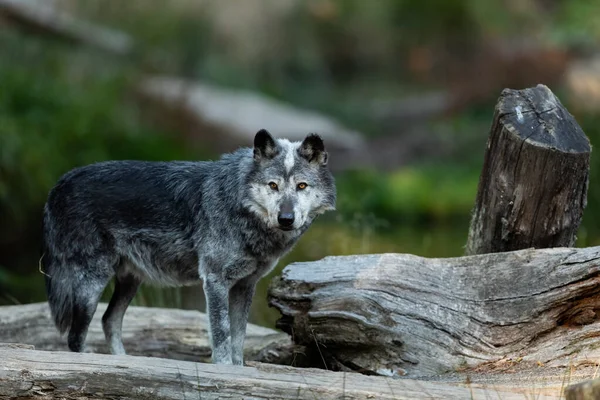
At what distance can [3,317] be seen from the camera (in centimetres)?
702

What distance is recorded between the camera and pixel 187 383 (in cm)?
477

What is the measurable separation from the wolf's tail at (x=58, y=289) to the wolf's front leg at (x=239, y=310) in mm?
1088

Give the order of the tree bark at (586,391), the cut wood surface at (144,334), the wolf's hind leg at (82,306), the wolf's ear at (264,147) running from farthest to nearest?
the cut wood surface at (144,334), the wolf's hind leg at (82,306), the wolf's ear at (264,147), the tree bark at (586,391)

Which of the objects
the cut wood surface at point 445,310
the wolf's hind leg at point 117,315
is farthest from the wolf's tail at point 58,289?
the cut wood surface at point 445,310

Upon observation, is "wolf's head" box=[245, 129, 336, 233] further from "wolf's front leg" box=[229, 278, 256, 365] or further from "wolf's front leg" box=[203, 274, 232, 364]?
"wolf's front leg" box=[229, 278, 256, 365]

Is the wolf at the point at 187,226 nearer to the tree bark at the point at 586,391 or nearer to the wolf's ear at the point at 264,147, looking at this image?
the wolf's ear at the point at 264,147

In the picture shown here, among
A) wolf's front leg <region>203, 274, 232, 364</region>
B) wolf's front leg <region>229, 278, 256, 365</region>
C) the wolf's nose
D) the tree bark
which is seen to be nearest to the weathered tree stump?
the wolf's nose

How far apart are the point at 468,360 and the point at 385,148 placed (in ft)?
40.5

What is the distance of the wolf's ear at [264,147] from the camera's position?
6.00m

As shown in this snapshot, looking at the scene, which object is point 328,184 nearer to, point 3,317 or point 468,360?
point 468,360

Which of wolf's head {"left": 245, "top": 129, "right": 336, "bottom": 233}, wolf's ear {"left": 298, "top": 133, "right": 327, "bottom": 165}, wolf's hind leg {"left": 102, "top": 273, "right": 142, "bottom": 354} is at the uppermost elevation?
wolf's ear {"left": 298, "top": 133, "right": 327, "bottom": 165}

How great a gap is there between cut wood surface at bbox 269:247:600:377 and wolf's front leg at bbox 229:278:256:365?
41 cm

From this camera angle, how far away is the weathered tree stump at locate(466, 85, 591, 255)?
5832mm

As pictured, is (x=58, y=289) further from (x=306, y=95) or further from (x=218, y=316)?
(x=306, y=95)
